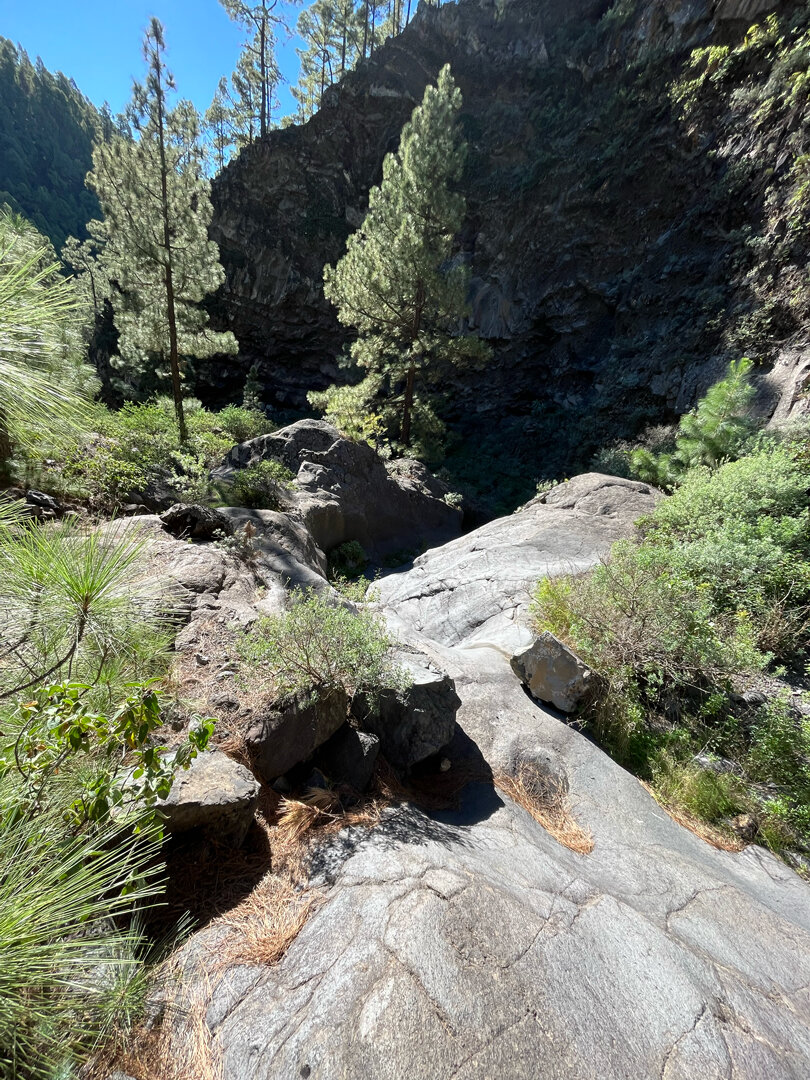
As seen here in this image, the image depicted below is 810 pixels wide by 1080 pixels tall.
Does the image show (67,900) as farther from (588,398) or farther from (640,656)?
(588,398)

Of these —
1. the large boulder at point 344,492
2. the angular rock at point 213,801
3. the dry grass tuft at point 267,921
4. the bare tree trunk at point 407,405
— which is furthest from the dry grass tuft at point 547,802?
the bare tree trunk at point 407,405

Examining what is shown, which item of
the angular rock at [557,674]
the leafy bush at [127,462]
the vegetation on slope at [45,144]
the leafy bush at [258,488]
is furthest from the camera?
the vegetation on slope at [45,144]

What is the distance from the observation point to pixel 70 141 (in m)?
53.7

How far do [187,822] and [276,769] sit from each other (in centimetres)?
67

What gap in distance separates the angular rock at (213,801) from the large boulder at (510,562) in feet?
10.8

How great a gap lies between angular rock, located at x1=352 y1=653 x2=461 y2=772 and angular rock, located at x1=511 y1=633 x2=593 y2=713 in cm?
129

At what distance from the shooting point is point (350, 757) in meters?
2.89

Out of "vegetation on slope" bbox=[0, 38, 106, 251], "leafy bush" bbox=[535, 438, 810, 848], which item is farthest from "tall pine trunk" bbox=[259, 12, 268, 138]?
"leafy bush" bbox=[535, 438, 810, 848]

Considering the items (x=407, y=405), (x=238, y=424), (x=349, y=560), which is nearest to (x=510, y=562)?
(x=349, y=560)

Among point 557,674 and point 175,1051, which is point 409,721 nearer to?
point 557,674

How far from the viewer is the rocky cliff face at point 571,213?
12383 mm

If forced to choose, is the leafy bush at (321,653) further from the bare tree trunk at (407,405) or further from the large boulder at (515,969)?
the bare tree trunk at (407,405)

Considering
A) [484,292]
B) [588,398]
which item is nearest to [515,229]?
[484,292]

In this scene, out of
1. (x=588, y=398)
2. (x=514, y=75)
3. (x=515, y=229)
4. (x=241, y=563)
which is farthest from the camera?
(x=514, y=75)
